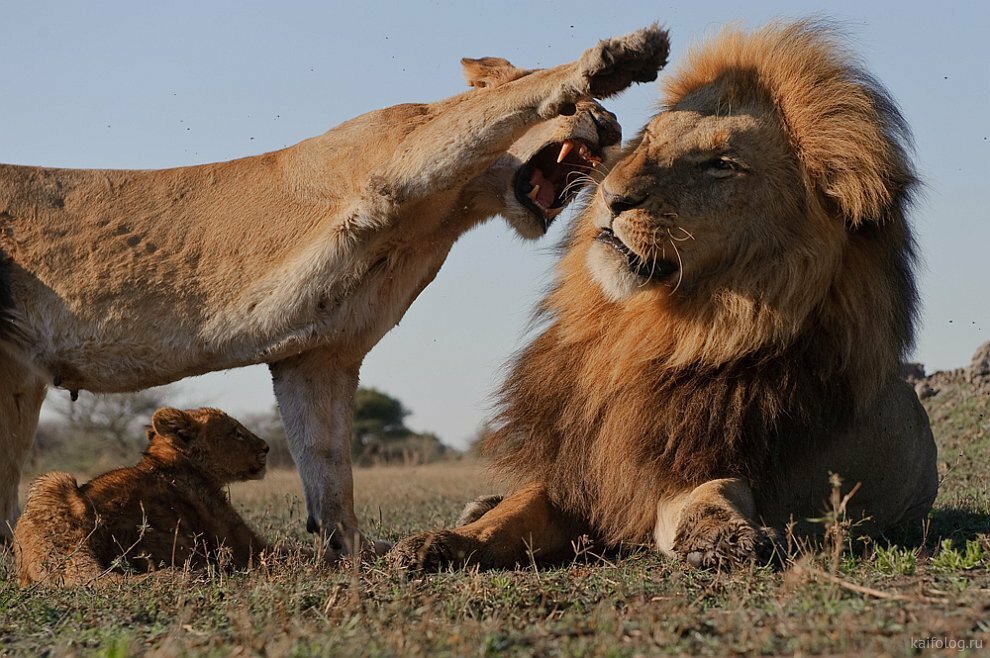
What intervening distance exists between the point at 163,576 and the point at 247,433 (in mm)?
1569

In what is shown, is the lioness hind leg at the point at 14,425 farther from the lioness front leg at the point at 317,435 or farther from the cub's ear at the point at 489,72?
the cub's ear at the point at 489,72

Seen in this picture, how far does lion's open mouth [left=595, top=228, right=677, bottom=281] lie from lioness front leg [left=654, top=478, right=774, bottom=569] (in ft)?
A: 2.30

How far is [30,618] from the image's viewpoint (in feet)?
11.0

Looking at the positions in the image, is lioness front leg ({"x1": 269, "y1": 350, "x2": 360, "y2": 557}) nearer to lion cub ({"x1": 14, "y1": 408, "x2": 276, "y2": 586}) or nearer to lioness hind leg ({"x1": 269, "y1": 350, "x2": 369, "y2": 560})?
lioness hind leg ({"x1": 269, "y1": 350, "x2": 369, "y2": 560})

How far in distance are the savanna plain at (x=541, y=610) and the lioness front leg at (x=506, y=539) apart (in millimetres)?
82

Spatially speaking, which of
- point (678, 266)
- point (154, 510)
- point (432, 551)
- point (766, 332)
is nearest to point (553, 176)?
point (678, 266)

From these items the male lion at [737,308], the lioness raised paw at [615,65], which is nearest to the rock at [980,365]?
the male lion at [737,308]

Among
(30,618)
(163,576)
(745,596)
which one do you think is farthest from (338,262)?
(745,596)

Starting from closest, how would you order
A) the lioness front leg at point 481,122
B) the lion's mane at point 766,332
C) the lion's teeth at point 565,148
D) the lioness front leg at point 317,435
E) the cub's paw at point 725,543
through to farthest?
the cub's paw at point 725,543
the lion's mane at point 766,332
the lioness front leg at point 481,122
the lion's teeth at point 565,148
the lioness front leg at point 317,435

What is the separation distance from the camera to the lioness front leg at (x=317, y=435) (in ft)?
16.4

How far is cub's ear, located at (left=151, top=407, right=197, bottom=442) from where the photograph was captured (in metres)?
5.12

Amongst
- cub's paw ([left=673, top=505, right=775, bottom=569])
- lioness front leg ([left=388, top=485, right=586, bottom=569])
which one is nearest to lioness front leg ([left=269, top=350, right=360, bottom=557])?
lioness front leg ([left=388, top=485, right=586, bottom=569])

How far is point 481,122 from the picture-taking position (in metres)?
4.52

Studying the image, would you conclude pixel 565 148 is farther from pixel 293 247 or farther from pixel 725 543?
pixel 725 543
